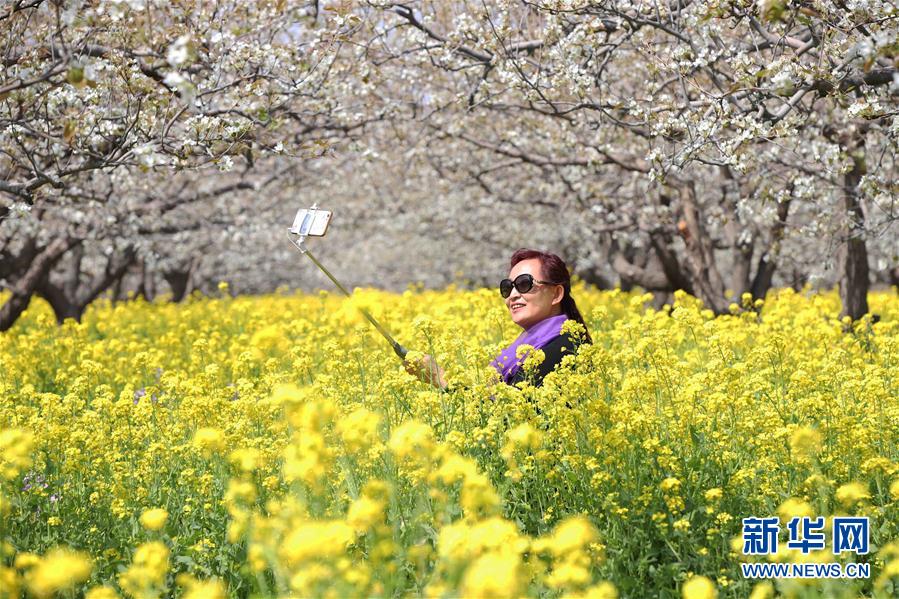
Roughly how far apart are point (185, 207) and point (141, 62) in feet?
40.9

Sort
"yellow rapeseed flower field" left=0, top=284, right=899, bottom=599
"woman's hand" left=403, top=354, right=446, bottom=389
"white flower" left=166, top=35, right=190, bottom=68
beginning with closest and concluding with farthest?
1. "yellow rapeseed flower field" left=0, top=284, right=899, bottom=599
2. "white flower" left=166, top=35, right=190, bottom=68
3. "woman's hand" left=403, top=354, right=446, bottom=389

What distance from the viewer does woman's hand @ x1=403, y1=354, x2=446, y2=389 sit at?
5.04 meters

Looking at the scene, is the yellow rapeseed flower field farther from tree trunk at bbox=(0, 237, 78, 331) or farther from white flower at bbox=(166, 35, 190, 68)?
tree trunk at bbox=(0, 237, 78, 331)

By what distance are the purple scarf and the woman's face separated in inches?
2.6

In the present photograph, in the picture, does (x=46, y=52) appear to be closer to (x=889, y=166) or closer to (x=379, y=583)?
(x=379, y=583)

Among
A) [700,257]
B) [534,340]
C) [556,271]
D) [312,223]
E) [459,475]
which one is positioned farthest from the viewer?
[700,257]

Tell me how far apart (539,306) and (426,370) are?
109cm

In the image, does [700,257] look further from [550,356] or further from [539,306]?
[550,356]

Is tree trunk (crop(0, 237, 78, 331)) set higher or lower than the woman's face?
higher

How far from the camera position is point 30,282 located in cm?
1178

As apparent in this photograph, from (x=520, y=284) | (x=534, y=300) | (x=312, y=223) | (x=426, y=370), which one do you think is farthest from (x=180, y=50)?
(x=534, y=300)

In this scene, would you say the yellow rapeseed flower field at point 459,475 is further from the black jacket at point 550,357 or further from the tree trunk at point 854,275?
the tree trunk at point 854,275

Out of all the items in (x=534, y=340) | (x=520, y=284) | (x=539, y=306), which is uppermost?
(x=520, y=284)

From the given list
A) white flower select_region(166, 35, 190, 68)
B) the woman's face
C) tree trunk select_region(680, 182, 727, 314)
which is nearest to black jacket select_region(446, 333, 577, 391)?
the woman's face
